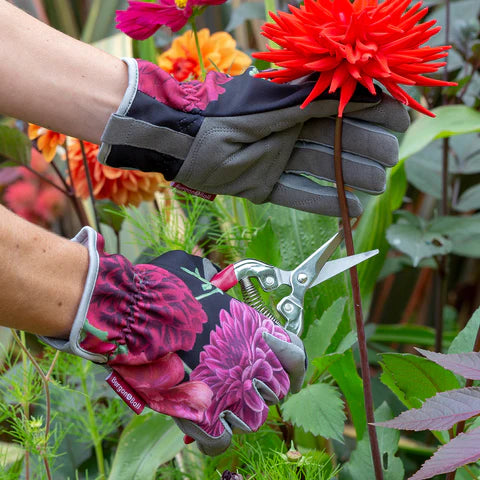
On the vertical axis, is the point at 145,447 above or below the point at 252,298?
below

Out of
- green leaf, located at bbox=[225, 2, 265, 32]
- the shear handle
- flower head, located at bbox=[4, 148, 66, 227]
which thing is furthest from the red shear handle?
flower head, located at bbox=[4, 148, 66, 227]

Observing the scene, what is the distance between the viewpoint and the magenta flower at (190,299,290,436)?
1.36 ft

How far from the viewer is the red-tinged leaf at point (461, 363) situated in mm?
333

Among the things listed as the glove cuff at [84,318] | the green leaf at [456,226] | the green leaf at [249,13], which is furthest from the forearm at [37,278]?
the green leaf at [249,13]

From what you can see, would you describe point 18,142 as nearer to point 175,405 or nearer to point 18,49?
point 18,49

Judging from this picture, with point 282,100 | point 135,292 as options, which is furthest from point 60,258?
point 282,100

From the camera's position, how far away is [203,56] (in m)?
0.68

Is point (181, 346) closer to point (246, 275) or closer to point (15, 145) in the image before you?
point (246, 275)

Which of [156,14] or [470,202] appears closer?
[156,14]

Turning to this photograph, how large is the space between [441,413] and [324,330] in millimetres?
201

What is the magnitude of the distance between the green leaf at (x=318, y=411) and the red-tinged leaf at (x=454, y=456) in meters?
0.16

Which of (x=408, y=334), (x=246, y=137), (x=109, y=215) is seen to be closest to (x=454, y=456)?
(x=246, y=137)

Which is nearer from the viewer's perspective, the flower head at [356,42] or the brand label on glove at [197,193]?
the flower head at [356,42]

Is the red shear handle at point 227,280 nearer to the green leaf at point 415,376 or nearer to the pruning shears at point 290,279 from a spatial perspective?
the pruning shears at point 290,279
